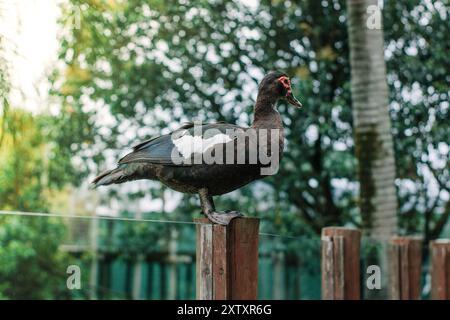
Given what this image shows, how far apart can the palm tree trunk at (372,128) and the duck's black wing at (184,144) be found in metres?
3.28

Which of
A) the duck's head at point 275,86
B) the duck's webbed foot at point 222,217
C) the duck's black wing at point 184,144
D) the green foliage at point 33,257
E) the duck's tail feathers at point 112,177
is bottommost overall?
the green foliage at point 33,257

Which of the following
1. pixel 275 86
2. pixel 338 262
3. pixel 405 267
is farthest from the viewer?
pixel 405 267

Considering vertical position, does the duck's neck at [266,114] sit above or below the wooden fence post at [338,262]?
above

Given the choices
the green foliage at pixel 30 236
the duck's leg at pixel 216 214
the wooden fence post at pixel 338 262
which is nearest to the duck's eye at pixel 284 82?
the duck's leg at pixel 216 214

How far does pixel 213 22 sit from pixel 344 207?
2.32 meters

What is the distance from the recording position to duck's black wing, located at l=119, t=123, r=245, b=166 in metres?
3.01

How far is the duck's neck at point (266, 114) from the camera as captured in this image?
10.0ft

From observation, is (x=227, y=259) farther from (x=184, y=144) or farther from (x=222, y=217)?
(x=184, y=144)

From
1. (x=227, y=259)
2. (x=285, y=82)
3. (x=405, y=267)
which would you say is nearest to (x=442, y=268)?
(x=405, y=267)

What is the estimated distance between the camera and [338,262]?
13.9ft

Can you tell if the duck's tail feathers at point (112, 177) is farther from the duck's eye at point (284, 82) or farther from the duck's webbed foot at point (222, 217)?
the duck's eye at point (284, 82)

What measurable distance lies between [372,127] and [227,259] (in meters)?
3.55
